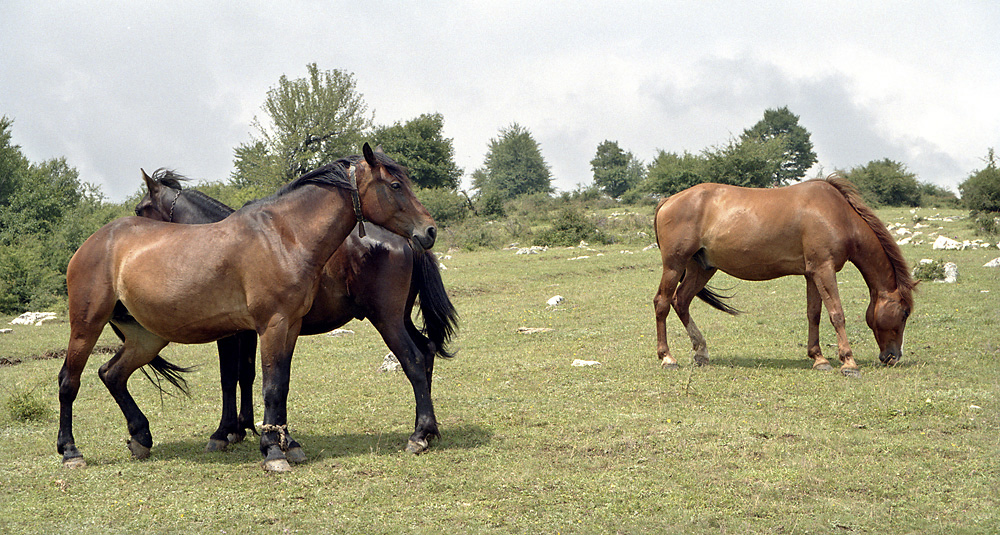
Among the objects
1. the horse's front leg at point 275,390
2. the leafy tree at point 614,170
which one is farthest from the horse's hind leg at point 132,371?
the leafy tree at point 614,170

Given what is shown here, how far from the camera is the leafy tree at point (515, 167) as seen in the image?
86.6 meters

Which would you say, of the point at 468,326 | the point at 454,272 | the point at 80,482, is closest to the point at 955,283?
the point at 468,326

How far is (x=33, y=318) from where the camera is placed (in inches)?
784

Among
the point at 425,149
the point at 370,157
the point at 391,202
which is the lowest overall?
the point at 391,202

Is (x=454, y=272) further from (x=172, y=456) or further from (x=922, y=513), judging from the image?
(x=922, y=513)

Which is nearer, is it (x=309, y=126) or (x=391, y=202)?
(x=391, y=202)

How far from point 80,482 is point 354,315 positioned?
102 inches

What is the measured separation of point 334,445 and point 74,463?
219 centimetres

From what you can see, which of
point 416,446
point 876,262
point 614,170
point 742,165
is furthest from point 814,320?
point 614,170

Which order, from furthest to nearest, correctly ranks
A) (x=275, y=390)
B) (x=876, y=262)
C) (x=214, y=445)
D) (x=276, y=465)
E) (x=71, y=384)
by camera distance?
1. (x=876, y=262)
2. (x=214, y=445)
3. (x=71, y=384)
4. (x=275, y=390)
5. (x=276, y=465)

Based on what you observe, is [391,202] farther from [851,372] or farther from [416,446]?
[851,372]

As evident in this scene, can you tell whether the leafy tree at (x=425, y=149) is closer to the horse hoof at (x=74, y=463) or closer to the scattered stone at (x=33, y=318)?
the scattered stone at (x=33, y=318)

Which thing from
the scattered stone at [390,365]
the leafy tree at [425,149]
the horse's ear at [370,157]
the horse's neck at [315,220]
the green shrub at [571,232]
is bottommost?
the scattered stone at [390,365]

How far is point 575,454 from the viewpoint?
271 inches
